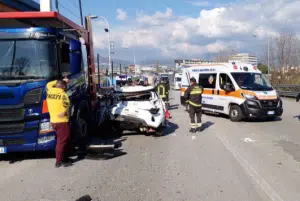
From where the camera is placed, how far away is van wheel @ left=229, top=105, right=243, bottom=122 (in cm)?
1267

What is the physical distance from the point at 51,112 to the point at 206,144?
4.03 metres

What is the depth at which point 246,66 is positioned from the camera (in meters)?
14.0

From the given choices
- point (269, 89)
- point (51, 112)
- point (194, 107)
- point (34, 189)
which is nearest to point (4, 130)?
point (51, 112)

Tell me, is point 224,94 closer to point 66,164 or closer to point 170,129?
point 170,129

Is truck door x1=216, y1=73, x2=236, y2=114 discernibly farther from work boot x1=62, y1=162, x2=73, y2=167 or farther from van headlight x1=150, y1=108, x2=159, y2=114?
work boot x1=62, y1=162, x2=73, y2=167

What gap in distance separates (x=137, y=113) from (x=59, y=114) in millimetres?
3233

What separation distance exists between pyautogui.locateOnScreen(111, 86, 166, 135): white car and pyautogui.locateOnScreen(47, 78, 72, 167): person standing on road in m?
2.89

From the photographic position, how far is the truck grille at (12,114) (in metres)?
6.80

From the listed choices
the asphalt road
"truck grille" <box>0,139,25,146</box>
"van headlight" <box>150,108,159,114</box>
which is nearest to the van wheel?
the asphalt road

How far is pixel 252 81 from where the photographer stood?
44.1ft

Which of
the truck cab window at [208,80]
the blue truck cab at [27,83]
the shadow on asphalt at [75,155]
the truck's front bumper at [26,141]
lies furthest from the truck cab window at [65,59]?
the truck cab window at [208,80]

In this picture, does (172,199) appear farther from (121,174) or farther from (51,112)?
(51,112)

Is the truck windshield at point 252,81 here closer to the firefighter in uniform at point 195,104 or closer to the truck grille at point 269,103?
the truck grille at point 269,103

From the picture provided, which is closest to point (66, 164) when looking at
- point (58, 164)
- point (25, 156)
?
point (58, 164)
